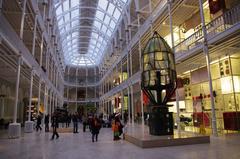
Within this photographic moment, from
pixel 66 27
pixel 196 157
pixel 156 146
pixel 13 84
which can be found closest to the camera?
pixel 196 157

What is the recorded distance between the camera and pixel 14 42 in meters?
12.7

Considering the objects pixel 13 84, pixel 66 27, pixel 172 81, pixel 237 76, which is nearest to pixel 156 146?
pixel 172 81

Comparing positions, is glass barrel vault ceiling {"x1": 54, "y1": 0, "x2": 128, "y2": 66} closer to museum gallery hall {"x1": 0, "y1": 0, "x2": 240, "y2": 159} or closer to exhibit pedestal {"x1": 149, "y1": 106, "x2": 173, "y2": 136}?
museum gallery hall {"x1": 0, "y1": 0, "x2": 240, "y2": 159}

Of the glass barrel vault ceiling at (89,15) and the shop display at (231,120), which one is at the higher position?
the glass barrel vault ceiling at (89,15)

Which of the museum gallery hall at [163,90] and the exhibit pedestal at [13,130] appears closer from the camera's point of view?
the museum gallery hall at [163,90]

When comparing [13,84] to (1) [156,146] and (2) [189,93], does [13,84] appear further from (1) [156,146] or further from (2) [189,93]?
(1) [156,146]

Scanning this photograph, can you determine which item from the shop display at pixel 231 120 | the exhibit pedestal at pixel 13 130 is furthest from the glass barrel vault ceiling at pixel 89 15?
the exhibit pedestal at pixel 13 130

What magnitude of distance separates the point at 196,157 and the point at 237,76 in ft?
35.6

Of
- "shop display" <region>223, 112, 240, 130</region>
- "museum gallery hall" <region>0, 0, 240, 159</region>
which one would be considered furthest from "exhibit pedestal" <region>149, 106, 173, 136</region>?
"shop display" <region>223, 112, 240, 130</region>

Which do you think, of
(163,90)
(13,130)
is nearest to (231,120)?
(163,90)

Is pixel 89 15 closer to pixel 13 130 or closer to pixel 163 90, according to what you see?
pixel 163 90

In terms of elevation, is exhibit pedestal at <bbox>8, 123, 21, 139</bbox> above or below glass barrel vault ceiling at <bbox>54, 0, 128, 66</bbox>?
below

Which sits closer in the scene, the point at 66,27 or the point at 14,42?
the point at 14,42

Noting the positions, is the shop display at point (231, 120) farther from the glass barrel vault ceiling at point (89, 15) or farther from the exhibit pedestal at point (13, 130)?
the glass barrel vault ceiling at point (89, 15)
